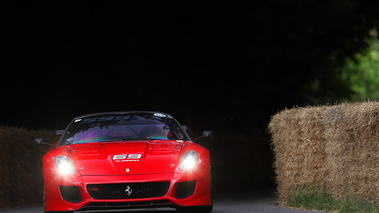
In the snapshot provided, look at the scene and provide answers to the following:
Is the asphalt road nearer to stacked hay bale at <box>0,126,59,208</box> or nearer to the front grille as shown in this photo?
stacked hay bale at <box>0,126,59,208</box>

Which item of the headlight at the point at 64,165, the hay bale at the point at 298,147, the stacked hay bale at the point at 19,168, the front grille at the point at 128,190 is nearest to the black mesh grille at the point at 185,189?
the front grille at the point at 128,190

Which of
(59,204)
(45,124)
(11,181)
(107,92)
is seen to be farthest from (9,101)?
(59,204)

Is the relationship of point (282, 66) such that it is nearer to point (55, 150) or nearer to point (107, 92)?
point (107, 92)

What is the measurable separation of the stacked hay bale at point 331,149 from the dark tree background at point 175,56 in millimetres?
12921

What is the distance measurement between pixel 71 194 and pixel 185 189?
142cm

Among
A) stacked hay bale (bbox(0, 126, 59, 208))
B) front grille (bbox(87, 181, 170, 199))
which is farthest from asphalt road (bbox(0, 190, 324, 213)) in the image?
front grille (bbox(87, 181, 170, 199))

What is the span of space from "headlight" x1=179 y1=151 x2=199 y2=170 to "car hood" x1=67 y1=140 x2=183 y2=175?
9 cm

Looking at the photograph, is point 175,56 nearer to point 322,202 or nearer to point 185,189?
point 322,202

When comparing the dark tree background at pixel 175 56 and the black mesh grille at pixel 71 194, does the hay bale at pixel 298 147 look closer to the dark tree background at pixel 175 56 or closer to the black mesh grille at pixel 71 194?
the black mesh grille at pixel 71 194

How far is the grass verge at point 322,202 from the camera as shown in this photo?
10.7 m

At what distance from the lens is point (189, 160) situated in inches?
375

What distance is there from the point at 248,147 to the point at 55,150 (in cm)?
1663

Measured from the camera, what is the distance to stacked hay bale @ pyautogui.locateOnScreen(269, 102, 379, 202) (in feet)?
34.9

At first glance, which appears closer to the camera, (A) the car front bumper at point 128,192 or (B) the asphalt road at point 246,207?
(A) the car front bumper at point 128,192
